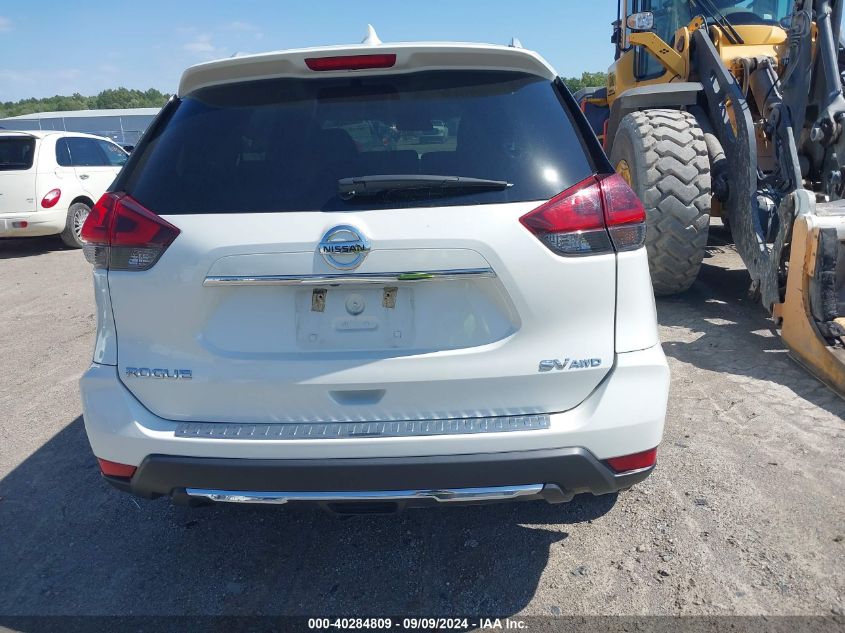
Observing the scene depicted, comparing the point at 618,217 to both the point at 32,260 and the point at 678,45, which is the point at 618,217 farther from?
the point at 32,260

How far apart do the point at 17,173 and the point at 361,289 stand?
989 cm

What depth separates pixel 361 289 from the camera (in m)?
2.03

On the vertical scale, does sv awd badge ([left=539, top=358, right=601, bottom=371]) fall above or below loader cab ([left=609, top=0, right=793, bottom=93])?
below

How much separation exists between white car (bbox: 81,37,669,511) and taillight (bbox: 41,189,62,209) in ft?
29.6

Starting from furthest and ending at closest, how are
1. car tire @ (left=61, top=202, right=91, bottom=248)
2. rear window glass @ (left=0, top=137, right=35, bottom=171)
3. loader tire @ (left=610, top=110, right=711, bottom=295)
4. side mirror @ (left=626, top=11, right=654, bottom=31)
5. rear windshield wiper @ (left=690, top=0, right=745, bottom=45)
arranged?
car tire @ (left=61, top=202, right=91, bottom=248), rear window glass @ (left=0, top=137, right=35, bottom=171), rear windshield wiper @ (left=690, top=0, right=745, bottom=45), side mirror @ (left=626, top=11, right=654, bottom=31), loader tire @ (left=610, top=110, right=711, bottom=295)

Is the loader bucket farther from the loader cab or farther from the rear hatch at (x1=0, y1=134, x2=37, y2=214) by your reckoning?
the rear hatch at (x1=0, y1=134, x2=37, y2=214)

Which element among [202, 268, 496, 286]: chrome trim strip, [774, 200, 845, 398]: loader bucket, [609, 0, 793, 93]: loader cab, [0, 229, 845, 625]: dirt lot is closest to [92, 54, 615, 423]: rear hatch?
[202, 268, 496, 286]: chrome trim strip

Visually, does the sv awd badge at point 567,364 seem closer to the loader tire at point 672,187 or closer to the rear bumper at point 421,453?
the rear bumper at point 421,453

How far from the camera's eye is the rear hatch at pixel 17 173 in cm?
953

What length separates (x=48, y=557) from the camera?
8.79ft

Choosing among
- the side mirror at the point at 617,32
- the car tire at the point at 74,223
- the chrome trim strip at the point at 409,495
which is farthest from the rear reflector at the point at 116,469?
the car tire at the point at 74,223

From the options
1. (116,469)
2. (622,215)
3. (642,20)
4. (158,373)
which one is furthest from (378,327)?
(642,20)

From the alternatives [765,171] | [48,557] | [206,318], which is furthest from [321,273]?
[765,171]

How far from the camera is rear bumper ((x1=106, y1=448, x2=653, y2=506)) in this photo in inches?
78.1
